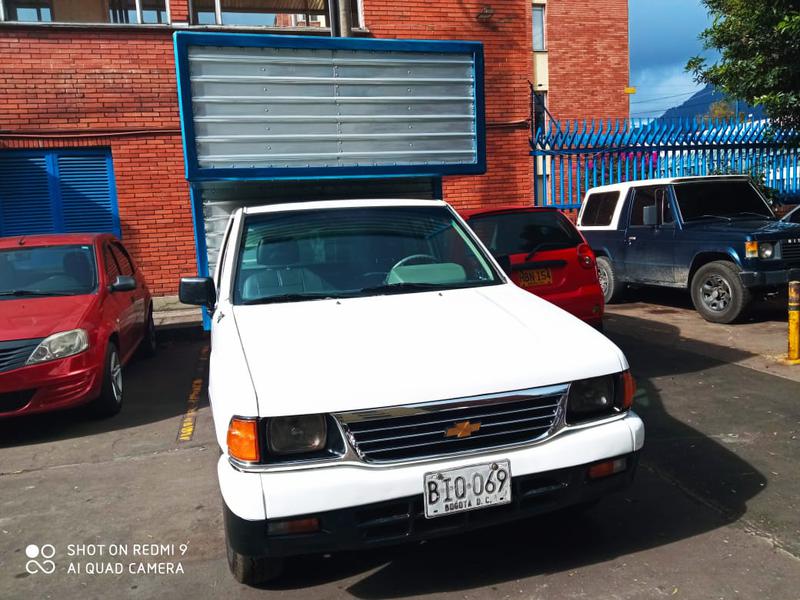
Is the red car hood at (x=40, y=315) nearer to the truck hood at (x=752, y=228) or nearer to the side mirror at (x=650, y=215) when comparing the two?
the side mirror at (x=650, y=215)

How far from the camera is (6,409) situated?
192 inches

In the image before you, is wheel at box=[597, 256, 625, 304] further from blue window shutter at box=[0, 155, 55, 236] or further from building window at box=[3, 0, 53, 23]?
building window at box=[3, 0, 53, 23]

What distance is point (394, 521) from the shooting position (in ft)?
8.13

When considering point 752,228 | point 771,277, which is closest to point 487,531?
point 771,277

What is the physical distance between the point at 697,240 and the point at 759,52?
289cm

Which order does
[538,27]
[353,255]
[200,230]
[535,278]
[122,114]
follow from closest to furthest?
[353,255] → [200,230] → [535,278] → [122,114] → [538,27]

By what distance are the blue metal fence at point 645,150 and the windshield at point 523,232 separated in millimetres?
5342

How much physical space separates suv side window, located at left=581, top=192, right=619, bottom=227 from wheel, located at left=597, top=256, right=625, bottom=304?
58cm

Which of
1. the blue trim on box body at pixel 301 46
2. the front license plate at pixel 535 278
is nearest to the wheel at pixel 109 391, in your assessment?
the blue trim on box body at pixel 301 46

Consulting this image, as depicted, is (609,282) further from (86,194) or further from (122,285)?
(86,194)

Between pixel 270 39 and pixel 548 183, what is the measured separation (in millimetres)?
7820

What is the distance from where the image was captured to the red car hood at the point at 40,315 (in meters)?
4.98

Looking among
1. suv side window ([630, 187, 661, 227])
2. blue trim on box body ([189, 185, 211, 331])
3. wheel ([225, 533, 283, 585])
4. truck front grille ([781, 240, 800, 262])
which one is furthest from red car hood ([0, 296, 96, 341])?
truck front grille ([781, 240, 800, 262])

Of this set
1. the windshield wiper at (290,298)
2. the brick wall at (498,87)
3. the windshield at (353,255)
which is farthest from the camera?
the brick wall at (498,87)
